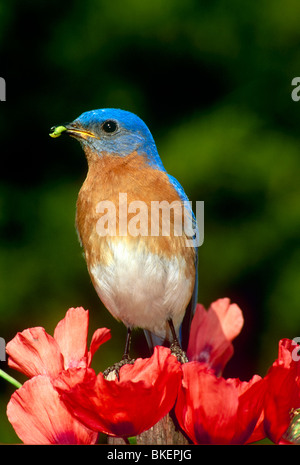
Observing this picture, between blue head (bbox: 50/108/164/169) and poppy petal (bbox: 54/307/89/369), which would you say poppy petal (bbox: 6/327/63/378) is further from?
blue head (bbox: 50/108/164/169)

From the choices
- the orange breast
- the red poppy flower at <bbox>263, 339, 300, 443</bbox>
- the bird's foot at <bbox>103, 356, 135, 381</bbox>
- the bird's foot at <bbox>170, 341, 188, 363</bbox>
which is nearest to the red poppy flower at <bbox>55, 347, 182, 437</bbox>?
the red poppy flower at <bbox>263, 339, 300, 443</bbox>

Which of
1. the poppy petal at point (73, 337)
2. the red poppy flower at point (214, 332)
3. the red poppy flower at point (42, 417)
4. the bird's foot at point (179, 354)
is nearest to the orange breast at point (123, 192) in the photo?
the bird's foot at point (179, 354)

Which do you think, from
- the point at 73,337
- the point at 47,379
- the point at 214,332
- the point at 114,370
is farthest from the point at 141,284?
the point at 47,379

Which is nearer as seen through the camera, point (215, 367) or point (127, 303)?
point (215, 367)

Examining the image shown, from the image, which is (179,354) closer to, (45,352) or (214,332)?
(214,332)

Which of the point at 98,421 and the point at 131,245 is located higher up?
the point at 131,245
